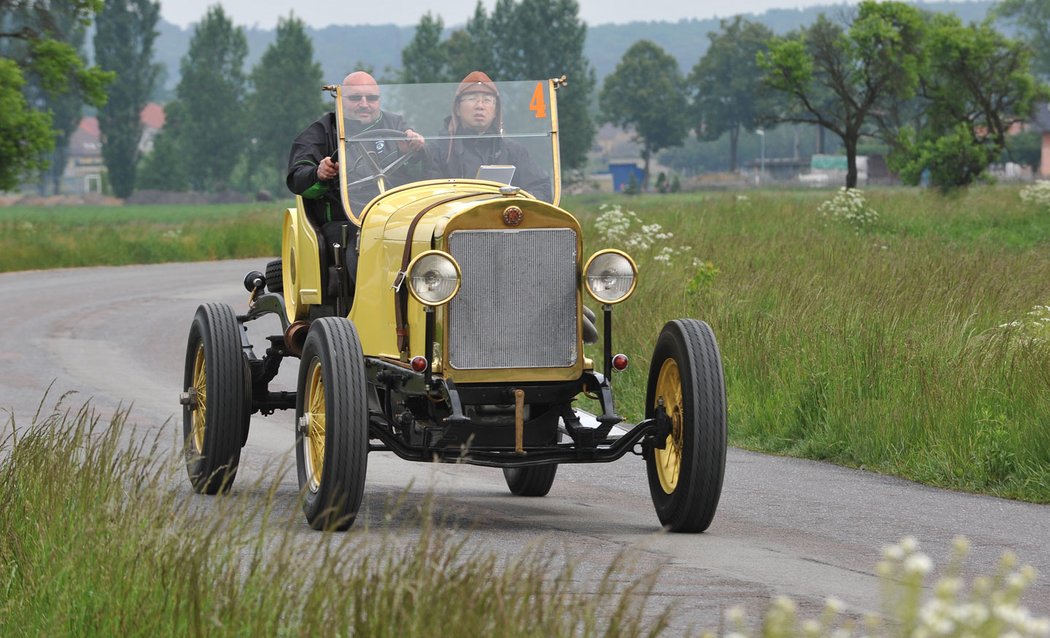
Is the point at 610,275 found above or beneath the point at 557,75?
beneath

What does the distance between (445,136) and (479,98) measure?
305 millimetres

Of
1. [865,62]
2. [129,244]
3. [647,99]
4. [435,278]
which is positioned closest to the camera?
[435,278]

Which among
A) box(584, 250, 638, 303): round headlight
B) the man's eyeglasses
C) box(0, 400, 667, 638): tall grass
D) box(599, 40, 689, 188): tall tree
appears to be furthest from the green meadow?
box(599, 40, 689, 188): tall tree

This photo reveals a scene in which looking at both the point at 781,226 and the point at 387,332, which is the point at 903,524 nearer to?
the point at 387,332

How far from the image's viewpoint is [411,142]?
28.8ft

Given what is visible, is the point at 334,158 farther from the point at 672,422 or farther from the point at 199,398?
the point at 672,422

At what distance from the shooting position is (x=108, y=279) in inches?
1140

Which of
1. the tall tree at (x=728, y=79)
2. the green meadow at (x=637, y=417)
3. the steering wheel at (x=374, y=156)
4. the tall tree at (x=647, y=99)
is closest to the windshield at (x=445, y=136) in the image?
the steering wheel at (x=374, y=156)

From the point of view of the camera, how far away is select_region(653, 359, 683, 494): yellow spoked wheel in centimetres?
755

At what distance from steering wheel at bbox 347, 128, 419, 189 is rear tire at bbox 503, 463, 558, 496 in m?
1.66

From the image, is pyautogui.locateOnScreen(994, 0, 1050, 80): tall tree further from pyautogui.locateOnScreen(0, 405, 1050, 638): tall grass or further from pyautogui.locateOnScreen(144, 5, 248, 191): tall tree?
pyautogui.locateOnScreen(0, 405, 1050, 638): tall grass

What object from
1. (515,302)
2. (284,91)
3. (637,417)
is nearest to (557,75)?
(284,91)

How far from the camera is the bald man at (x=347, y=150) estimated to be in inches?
342

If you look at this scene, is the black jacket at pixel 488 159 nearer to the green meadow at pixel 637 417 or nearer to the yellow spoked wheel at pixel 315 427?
the yellow spoked wheel at pixel 315 427
